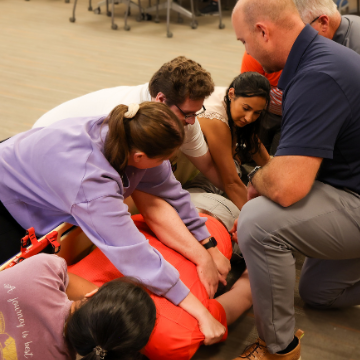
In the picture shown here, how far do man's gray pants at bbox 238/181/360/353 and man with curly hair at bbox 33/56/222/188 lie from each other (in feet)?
1.90

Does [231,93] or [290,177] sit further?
[231,93]

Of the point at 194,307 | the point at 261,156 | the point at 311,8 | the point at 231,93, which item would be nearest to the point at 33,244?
the point at 194,307

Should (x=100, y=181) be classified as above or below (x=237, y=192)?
above

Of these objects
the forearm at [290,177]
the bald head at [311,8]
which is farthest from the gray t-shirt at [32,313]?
the bald head at [311,8]

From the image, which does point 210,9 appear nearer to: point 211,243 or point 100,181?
point 211,243

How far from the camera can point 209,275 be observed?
1.62m

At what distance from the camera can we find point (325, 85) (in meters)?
1.33

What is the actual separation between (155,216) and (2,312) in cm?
71

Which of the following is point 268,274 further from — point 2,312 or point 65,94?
point 65,94

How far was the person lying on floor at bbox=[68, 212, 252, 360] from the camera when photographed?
136 cm

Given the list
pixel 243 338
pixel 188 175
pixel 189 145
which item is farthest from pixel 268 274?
pixel 188 175

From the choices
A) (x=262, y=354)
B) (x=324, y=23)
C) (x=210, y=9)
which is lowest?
(x=262, y=354)

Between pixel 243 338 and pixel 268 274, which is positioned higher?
pixel 268 274

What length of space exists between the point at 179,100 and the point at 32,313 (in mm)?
1033
